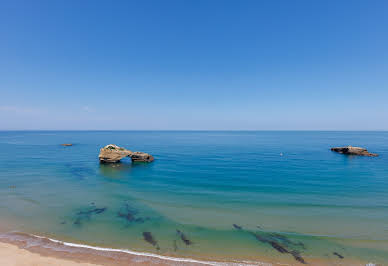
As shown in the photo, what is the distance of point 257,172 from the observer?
1086 inches

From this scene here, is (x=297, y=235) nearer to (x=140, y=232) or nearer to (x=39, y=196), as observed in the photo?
(x=140, y=232)

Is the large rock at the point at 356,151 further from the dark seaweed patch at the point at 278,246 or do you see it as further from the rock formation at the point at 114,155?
the rock formation at the point at 114,155


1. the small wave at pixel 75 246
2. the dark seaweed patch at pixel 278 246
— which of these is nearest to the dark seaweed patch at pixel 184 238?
the small wave at pixel 75 246

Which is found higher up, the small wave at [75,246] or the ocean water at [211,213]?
the small wave at [75,246]

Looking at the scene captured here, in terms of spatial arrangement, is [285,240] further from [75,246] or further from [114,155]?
A: [114,155]

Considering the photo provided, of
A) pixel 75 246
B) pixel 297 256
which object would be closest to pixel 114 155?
pixel 75 246

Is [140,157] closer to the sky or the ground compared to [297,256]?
closer to the sky

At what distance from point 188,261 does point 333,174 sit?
29.4 m

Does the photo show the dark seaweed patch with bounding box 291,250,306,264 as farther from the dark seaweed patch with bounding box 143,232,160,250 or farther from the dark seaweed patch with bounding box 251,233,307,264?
the dark seaweed patch with bounding box 143,232,160,250

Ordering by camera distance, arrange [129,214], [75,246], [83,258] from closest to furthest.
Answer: [83,258] → [75,246] → [129,214]

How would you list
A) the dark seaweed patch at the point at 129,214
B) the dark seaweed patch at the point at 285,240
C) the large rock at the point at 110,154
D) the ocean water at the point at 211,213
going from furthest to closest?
the large rock at the point at 110,154
the dark seaweed patch at the point at 129,214
the dark seaweed patch at the point at 285,240
the ocean water at the point at 211,213

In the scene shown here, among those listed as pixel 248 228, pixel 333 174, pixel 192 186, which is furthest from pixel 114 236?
pixel 333 174

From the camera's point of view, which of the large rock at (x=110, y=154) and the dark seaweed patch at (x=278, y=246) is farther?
the large rock at (x=110, y=154)

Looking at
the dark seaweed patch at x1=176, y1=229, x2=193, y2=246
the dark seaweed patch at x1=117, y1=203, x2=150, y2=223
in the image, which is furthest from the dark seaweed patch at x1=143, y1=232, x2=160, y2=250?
the dark seaweed patch at x1=117, y1=203, x2=150, y2=223
